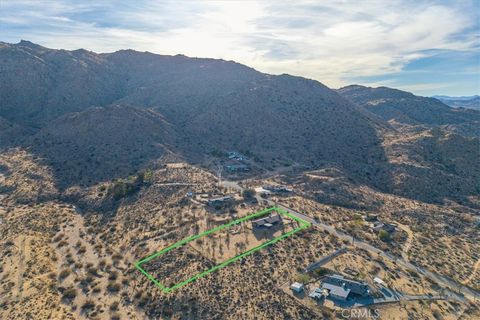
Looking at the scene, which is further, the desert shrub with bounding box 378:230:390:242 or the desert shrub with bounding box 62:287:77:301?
the desert shrub with bounding box 378:230:390:242

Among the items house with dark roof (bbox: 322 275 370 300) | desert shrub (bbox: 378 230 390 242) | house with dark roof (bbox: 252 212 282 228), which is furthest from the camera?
house with dark roof (bbox: 252 212 282 228)

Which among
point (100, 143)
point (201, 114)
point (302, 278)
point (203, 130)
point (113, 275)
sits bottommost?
point (113, 275)

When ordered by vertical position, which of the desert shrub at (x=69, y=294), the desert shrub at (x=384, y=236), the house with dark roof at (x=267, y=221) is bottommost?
the desert shrub at (x=69, y=294)

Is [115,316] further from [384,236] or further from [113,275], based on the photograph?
[384,236]

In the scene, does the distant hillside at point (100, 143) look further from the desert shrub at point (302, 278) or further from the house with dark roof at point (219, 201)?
the desert shrub at point (302, 278)

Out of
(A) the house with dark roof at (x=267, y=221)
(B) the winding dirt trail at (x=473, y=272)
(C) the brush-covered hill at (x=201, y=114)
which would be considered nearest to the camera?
(B) the winding dirt trail at (x=473, y=272)

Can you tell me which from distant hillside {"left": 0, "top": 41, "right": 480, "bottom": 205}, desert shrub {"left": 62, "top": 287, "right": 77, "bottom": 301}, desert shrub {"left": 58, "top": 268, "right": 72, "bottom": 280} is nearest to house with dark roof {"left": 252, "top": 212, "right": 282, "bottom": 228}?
desert shrub {"left": 62, "top": 287, "right": 77, "bottom": 301}

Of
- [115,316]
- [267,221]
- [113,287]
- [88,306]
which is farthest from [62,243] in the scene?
[267,221]

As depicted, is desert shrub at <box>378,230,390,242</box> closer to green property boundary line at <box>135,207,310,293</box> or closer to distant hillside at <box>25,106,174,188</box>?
green property boundary line at <box>135,207,310,293</box>

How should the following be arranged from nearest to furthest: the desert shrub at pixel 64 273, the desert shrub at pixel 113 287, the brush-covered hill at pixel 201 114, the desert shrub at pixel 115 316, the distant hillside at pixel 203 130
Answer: the desert shrub at pixel 115 316 → the desert shrub at pixel 113 287 → the desert shrub at pixel 64 273 → the distant hillside at pixel 203 130 → the brush-covered hill at pixel 201 114

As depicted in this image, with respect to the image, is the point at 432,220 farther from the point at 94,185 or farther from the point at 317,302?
the point at 94,185

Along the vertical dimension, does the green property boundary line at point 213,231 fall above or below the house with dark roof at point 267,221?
below

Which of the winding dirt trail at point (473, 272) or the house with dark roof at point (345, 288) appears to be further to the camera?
the winding dirt trail at point (473, 272)

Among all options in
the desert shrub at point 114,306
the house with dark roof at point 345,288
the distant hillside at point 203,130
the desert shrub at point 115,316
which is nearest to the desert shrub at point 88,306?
the desert shrub at point 114,306
